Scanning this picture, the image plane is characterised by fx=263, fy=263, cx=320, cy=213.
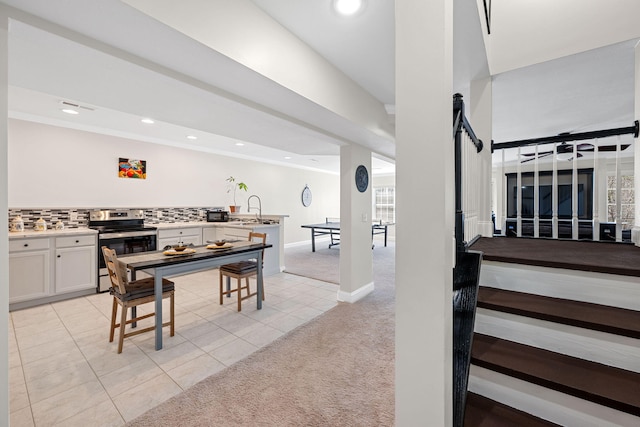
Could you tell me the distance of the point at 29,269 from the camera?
334 centimetres

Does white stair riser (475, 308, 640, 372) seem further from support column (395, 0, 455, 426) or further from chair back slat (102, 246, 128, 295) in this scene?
chair back slat (102, 246, 128, 295)

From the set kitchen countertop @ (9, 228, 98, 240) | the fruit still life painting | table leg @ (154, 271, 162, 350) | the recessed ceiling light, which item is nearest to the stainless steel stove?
kitchen countertop @ (9, 228, 98, 240)

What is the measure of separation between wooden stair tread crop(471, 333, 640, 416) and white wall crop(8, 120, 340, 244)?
18.6 ft

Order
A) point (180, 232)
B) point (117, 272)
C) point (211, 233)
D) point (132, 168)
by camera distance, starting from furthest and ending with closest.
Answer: point (211, 233)
point (180, 232)
point (132, 168)
point (117, 272)

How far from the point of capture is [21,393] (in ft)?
6.18

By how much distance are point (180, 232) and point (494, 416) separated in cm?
516

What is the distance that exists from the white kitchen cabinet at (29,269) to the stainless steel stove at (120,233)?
0.57m

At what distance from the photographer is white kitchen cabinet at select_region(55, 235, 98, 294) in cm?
358

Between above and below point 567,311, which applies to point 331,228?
above

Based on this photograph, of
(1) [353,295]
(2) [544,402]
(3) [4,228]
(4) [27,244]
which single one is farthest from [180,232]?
(2) [544,402]

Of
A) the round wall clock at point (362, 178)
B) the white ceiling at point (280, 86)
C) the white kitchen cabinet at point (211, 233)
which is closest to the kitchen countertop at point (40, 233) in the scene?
the white ceiling at point (280, 86)

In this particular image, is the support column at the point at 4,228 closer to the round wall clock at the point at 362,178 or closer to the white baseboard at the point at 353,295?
the white baseboard at the point at 353,295

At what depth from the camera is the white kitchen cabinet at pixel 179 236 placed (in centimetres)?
474

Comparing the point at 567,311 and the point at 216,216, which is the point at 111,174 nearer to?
the point at 216,216
